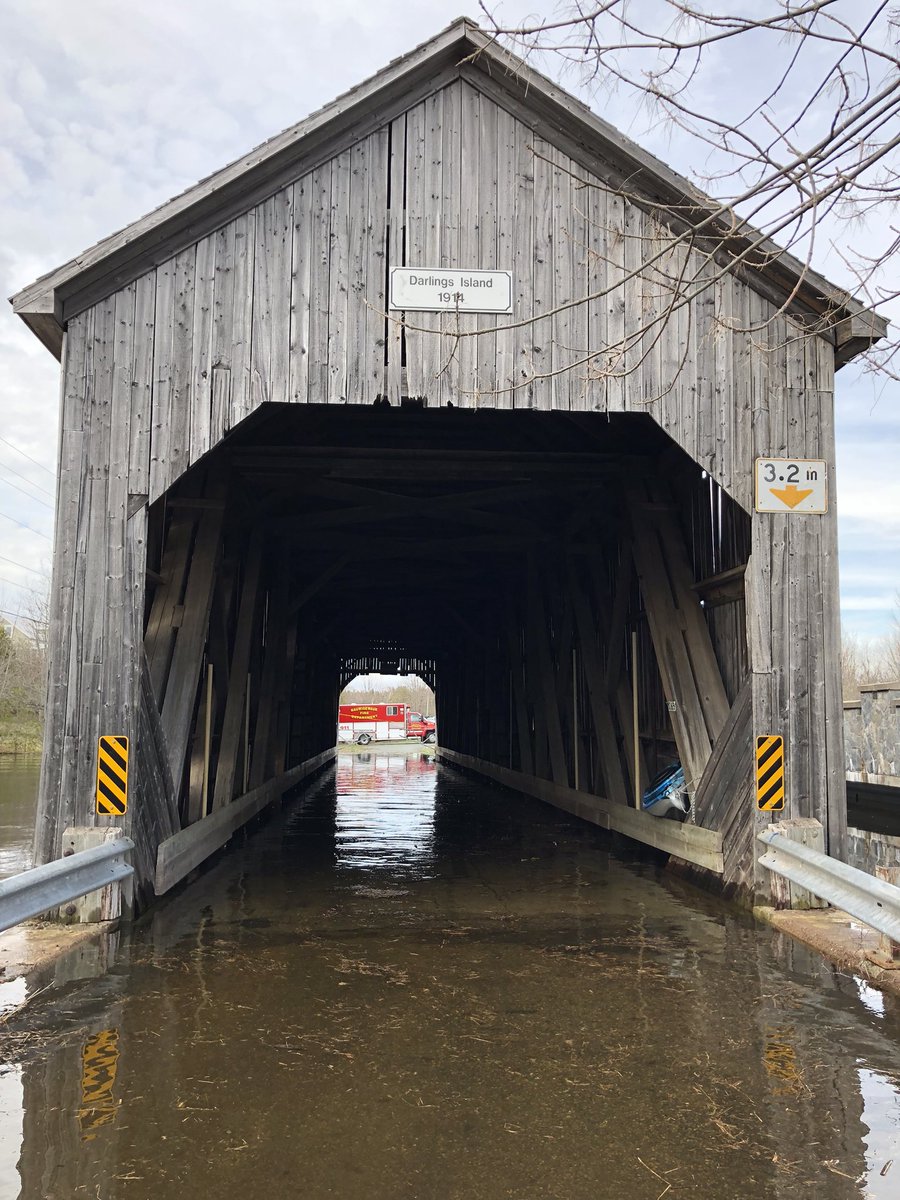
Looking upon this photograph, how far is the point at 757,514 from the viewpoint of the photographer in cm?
774

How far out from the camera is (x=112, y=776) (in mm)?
7008

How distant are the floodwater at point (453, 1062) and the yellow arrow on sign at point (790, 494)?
9.73 feet

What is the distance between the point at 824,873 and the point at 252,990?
10.9 ft

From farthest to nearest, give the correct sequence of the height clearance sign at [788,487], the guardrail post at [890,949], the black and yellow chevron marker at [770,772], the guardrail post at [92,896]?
1. the height clearance sign at [788,487]
2. the black and yellow chevron marker at [770,772]
3. the guardrail post at [92,896]
4. the guardrail post at [890,949]

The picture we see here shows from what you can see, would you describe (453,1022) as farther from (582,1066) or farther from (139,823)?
(139,823)

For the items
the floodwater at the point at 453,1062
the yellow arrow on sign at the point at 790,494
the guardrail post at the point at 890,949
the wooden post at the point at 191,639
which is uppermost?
the yellow arrow on sign at the point at 790,494

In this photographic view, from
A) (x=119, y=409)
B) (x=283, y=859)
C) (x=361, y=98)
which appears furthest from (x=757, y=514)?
(x=283, y=859)

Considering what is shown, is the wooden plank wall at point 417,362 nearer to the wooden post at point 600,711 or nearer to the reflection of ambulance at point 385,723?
the wooden post at point 600,711

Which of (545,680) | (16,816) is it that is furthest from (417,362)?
(16,816)

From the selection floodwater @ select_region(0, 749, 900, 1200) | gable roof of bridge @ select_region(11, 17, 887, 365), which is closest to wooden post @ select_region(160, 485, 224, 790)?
floodwater @ select_region(0, 749, 900, 1200)

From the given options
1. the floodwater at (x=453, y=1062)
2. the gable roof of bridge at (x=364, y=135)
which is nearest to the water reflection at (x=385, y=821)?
the floodwater at (x=453, y=1062)

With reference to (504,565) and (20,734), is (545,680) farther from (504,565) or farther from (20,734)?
(20,734)

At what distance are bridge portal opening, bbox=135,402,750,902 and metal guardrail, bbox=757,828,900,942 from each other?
2.44 ft

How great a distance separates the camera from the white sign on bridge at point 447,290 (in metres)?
7.62
